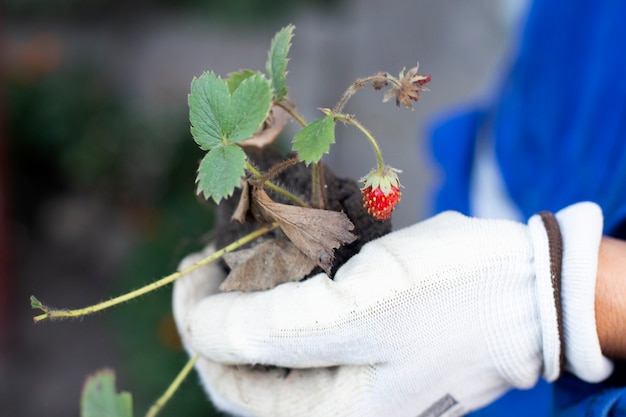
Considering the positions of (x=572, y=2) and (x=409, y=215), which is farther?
(x=409, y=215)

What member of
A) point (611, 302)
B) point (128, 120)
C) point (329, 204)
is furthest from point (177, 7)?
point (611, 302)

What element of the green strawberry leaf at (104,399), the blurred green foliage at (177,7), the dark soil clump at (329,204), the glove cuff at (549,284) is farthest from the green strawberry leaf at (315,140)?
the blurred green foliage at (177,7)

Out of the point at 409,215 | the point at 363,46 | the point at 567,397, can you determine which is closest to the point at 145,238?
the point at 409,215

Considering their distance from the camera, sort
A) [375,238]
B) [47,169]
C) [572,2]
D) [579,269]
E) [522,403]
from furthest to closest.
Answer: [47,169] < [572,2] < [522,403] < [375,238] < [579,269]

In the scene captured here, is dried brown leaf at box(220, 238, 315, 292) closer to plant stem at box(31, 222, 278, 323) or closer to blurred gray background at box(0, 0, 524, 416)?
plant stem at box(31, 222, 278, 323)

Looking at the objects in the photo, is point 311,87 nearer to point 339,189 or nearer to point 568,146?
point 568,146

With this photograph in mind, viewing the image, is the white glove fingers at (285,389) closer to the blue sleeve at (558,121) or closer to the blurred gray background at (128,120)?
the blue sleeve at (558,121)

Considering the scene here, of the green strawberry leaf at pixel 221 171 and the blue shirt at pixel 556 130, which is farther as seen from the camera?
the blue shirt at pixel 556 130

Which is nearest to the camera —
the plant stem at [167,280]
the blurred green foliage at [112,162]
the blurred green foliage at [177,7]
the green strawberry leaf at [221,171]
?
the green strawberry leaf at [221,171]
